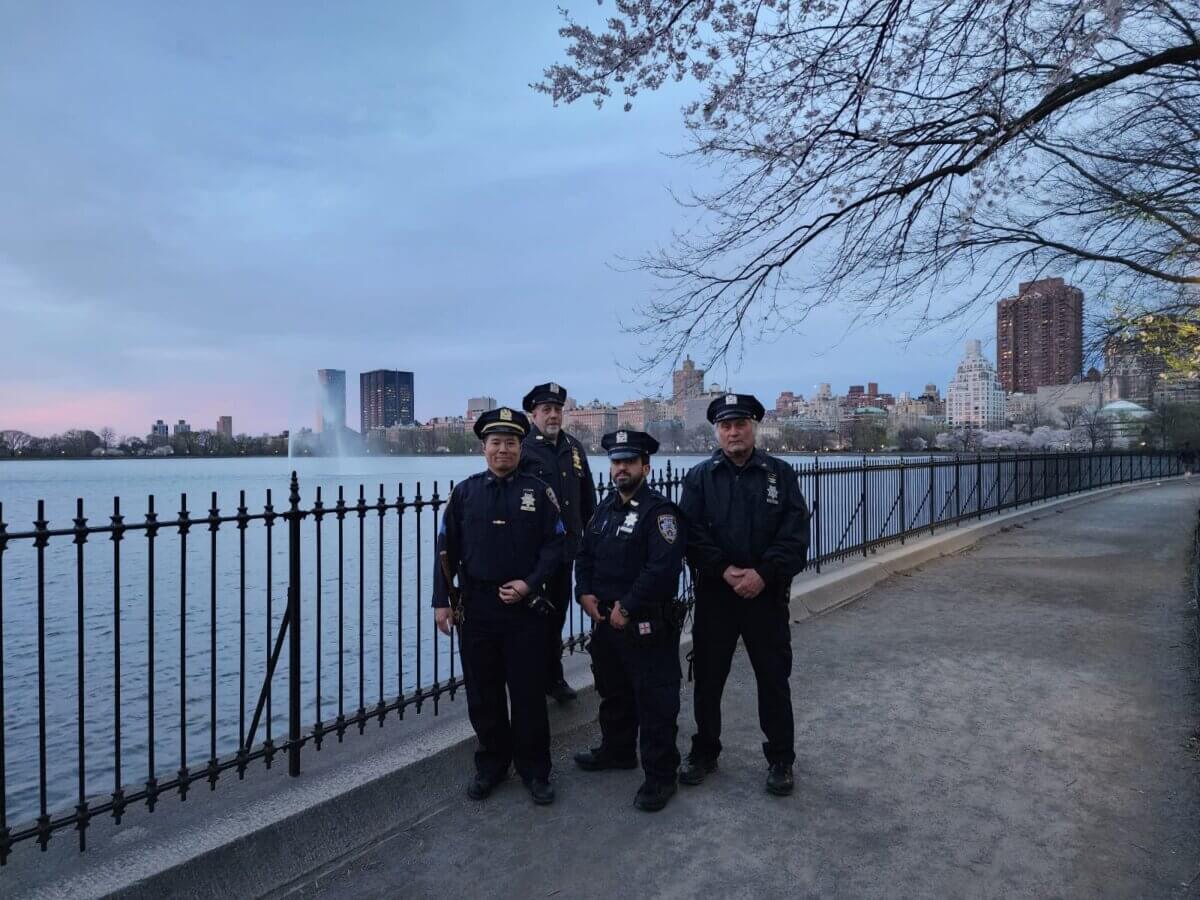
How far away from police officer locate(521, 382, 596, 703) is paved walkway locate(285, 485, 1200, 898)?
18.8 inches

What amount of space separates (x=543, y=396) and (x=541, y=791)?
98.0 inches

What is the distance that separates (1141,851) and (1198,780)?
110 centimetres

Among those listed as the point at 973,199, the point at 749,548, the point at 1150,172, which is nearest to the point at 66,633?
the point at 749,548

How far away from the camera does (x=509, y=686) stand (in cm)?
426

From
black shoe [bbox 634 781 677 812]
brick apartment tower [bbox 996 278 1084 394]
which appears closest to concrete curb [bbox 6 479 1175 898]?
black shoe [bbox 634 781 677 812]

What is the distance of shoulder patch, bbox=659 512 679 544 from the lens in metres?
4.22

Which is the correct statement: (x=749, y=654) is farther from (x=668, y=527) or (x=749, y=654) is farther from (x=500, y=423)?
(x=500, y=423)

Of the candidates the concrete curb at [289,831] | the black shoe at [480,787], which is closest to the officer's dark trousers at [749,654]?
the concrete curb at [289,831]

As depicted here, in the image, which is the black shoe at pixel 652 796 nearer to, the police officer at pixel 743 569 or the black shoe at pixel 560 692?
the police officer at pixel 743 569

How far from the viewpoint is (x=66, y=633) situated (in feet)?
52.7

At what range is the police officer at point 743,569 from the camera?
4332mm

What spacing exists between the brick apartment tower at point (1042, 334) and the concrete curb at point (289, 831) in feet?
40.4

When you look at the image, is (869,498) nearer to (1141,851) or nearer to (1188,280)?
(1188,280)

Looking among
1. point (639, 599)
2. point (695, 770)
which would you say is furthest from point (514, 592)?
point (695, 770)
